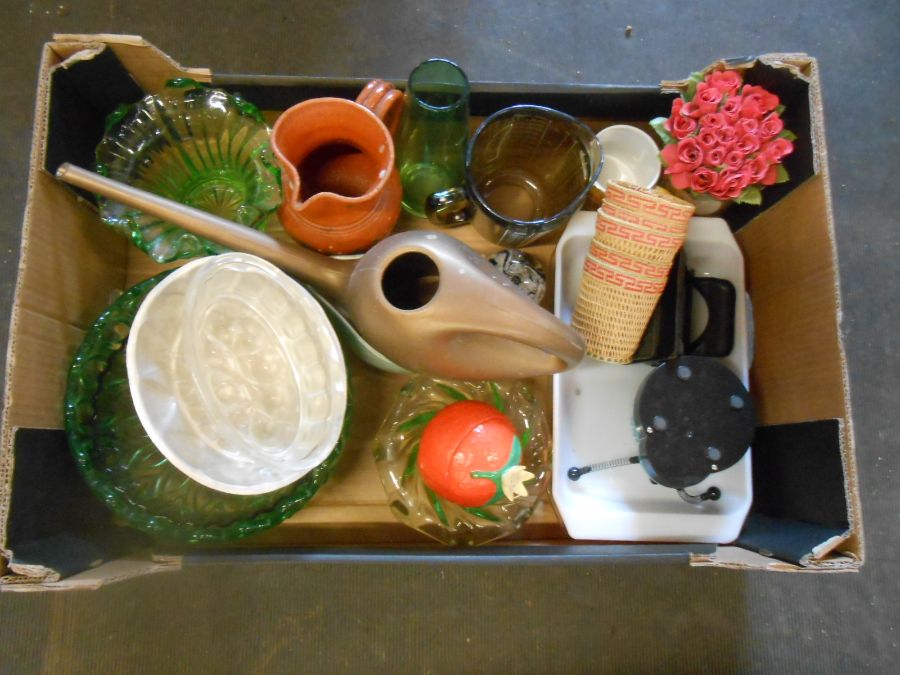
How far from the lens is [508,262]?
61 centimetres

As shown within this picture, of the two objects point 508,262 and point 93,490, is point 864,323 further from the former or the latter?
point 93,490

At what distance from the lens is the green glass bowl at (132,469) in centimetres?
51

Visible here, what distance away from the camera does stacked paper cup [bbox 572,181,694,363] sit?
51cm

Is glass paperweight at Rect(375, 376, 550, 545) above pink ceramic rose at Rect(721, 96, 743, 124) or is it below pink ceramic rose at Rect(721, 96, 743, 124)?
below

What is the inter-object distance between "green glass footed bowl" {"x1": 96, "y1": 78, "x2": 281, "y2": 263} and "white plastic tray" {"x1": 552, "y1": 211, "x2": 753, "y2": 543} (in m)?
0.28

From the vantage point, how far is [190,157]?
0.58 metres

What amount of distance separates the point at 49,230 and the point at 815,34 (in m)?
0.91

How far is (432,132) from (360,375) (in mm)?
227

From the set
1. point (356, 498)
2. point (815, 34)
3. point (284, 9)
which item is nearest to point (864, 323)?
point (815, 34)

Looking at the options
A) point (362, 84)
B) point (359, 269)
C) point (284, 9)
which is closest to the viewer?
point (359, 269)

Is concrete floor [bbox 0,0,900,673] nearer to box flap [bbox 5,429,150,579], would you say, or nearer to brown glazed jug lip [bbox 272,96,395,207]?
box flap [bbox 5,429,150,579]

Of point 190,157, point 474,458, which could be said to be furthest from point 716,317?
point 190,157

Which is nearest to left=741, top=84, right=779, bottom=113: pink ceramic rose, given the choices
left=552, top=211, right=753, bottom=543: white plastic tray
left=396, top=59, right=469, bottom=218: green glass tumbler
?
left=552, top=211, right=753, bottom=543: white plastic tray

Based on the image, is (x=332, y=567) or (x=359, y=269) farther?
(x=332, y=567)
